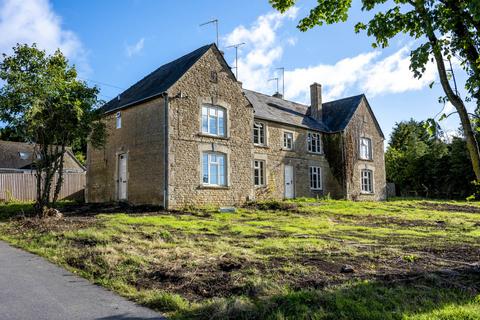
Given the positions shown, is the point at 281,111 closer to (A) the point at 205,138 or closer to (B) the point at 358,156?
(B) the point at 358,156

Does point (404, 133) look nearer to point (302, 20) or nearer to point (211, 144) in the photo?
point (211, 144)

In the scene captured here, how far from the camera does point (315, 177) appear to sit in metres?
28.9

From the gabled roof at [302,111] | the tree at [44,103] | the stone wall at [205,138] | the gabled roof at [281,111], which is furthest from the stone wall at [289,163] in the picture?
the tree at [44,103]

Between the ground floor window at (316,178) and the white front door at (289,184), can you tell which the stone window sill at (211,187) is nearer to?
the white front door at (289,184)

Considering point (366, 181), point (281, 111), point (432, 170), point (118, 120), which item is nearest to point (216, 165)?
point (118, 120)

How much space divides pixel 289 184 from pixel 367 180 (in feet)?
28.1

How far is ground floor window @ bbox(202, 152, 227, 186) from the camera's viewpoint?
20.5 meters

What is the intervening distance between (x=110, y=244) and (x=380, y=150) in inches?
1142

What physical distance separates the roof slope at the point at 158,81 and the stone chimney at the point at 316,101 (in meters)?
12.9

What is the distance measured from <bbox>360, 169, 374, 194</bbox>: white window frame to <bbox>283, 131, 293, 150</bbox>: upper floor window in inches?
293

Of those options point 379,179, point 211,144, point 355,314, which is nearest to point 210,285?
point 355,314

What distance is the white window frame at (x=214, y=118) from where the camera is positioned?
2075 cm

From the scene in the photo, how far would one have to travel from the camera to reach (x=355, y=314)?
4617mm

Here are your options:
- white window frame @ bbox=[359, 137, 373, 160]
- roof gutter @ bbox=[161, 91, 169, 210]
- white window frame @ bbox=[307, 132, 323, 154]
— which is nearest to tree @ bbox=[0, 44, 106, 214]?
roof gutter @ bbox=[161, 91, 169, 210]
